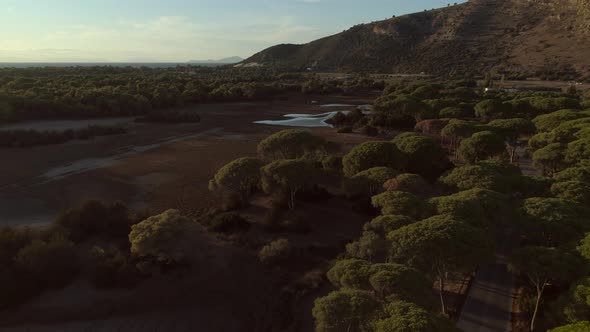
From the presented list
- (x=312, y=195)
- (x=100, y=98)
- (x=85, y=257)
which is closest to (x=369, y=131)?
(x=312, y=195)

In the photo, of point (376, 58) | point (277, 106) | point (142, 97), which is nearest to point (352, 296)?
point (142, 97)

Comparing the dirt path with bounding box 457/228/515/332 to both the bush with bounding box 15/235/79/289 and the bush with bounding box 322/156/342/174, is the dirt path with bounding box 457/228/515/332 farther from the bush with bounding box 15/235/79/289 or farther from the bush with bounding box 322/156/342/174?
the bush with bounding box 15/235/79/289

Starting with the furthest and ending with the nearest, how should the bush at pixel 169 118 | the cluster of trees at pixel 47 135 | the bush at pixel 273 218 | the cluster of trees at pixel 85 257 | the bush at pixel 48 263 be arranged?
the bush at pixel 169 118 → the cluster of trees at pixel 47 135 → the bush at pixel 273 218 → the bush at pixel 48 263 → the cluster of trees at pixel 85 257

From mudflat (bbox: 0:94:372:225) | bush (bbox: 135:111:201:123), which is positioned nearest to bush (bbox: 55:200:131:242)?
mudflat (bbox: 0:94:372:225)

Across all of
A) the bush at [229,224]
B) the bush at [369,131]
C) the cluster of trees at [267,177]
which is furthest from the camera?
the bush at [369,131]

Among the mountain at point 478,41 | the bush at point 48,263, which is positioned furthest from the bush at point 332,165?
the mountain at point 478,41

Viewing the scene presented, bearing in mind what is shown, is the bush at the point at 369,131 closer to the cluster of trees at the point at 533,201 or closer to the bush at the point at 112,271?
the cluster of trees at the point at 533,201
